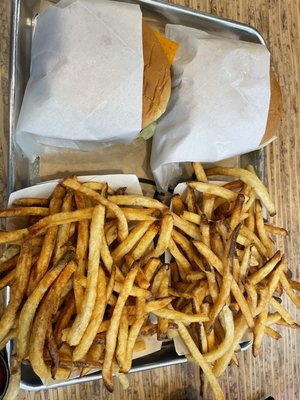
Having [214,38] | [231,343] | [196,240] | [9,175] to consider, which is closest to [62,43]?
[9,175]

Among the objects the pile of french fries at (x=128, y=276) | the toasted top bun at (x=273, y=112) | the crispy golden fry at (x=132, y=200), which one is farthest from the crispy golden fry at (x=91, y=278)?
the toasted top bun at (x=273, y=112)

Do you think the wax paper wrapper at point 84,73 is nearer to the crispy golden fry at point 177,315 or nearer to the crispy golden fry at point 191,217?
the crispy golden fry at point 191,217

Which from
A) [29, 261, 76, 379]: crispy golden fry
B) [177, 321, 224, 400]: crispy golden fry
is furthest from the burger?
[177, 321, 224, 400]: crispy golden fry

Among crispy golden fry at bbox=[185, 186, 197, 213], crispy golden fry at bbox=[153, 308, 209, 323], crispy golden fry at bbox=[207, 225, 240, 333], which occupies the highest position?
crispy golden fry at bbox=[185, 186, 197, 213]

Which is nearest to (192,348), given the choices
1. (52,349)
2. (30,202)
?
(52,349)

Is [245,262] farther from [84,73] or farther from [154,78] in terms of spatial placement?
[84,73]

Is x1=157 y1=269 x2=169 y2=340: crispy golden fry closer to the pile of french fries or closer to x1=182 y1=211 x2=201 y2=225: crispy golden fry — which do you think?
the pile of french fries
